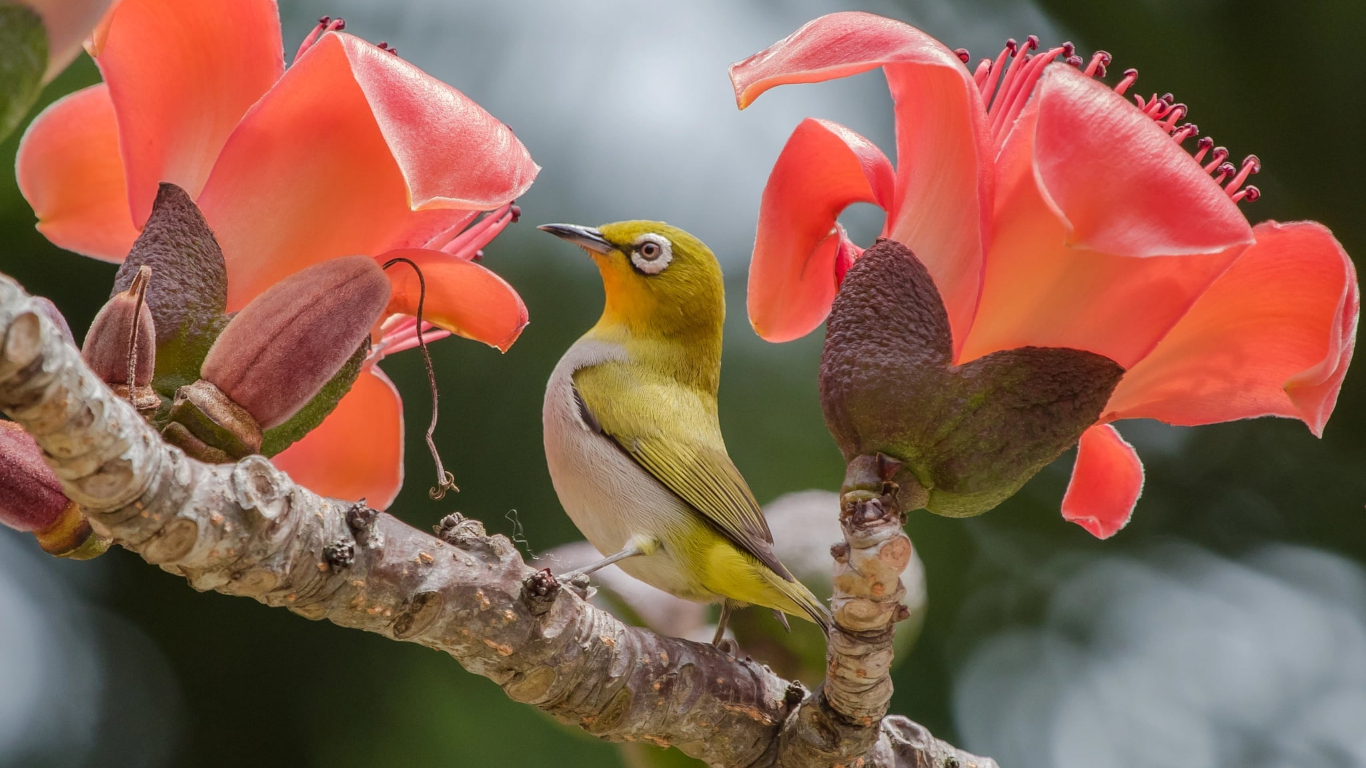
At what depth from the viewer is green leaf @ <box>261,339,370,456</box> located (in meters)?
0.99

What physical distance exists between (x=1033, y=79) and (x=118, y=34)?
2.84ft

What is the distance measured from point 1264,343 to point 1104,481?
0.25 metres

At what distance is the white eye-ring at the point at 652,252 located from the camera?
1864 millimetres

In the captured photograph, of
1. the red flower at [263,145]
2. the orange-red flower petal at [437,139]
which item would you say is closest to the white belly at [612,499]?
the red flower at [263,145]

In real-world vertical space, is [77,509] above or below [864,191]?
below

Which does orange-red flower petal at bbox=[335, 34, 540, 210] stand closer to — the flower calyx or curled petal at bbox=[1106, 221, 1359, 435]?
the flower calyx

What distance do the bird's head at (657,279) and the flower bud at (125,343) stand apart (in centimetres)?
101

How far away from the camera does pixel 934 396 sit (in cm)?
97

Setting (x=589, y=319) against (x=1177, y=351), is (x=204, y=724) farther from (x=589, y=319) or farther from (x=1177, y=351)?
(x=1177, y=351)

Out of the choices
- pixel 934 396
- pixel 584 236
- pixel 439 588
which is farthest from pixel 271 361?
pixel 584 236

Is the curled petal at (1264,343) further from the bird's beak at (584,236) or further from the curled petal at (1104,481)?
the bird's beak at (584,236)

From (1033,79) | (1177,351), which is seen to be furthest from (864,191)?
(1177,351)

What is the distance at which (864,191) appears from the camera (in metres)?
1.20

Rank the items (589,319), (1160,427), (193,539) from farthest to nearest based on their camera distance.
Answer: (1160,427)
(589,319)
(193,539)
